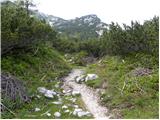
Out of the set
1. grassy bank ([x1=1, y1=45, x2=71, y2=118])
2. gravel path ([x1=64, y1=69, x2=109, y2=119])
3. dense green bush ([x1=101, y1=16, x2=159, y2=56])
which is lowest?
gravel path ([x1=64, y1=69, x2=109, y2=119])

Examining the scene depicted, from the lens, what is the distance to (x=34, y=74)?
23312 mm

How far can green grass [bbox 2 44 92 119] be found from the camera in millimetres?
15148

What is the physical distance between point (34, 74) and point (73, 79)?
8.90 ft

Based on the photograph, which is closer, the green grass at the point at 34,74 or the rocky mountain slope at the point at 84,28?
the green grass at the point at 34,74

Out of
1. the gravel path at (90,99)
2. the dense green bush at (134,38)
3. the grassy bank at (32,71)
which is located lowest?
the gravel path at (90,99)

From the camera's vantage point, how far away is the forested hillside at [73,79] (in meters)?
15.1

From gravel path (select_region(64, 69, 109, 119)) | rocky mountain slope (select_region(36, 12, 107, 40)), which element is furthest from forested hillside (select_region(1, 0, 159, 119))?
rocky mountain slope (select_region(36, 12, 107, 40))

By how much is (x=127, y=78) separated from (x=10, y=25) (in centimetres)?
896

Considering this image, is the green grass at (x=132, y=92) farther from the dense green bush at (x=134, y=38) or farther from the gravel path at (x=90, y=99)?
the dense green bush at (x=134, y=38)

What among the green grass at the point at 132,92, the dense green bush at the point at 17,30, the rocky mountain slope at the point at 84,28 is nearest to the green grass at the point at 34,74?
the dense green bush at the point at 17,30

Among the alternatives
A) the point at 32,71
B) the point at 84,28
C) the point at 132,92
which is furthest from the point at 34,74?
the point at 84,28

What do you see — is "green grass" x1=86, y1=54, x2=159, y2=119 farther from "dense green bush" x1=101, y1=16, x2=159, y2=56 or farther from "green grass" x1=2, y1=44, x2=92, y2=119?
"dense green bush" x1=101, y1=16, x2=159, y2=56

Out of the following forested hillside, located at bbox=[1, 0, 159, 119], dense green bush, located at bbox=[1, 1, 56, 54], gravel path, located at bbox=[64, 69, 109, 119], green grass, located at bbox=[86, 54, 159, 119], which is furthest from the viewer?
→ dense green bush, located at bbox=[1, 1, 56, 54]

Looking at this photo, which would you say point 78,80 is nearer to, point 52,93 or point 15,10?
point 52,93
